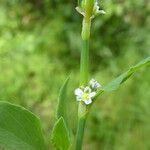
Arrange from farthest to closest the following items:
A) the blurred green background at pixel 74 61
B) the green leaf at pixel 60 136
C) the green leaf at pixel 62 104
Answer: the blurred green background at pixel 74 61, the green leaf at pixel 62 104, the green leaf at pixel 60 136

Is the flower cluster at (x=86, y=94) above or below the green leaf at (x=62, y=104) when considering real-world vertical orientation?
below

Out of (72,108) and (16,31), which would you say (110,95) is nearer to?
(72,108)

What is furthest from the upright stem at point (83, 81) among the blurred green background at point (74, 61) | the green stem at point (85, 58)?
the blurred green background at point (74, 61)

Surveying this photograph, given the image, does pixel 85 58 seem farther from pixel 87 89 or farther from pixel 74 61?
pixel 74 61

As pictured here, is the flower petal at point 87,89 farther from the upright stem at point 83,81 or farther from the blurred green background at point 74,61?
the blurred green background at point 74,61

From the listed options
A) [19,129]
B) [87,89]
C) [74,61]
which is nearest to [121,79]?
[87,89]

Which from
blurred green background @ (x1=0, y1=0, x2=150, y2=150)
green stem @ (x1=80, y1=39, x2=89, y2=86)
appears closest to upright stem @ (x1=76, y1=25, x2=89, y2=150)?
green stem @ (x1=80, y1=39, x2=89, y2=86)

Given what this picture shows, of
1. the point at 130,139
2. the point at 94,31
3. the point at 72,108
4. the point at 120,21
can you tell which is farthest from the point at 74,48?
the point at 130,139
